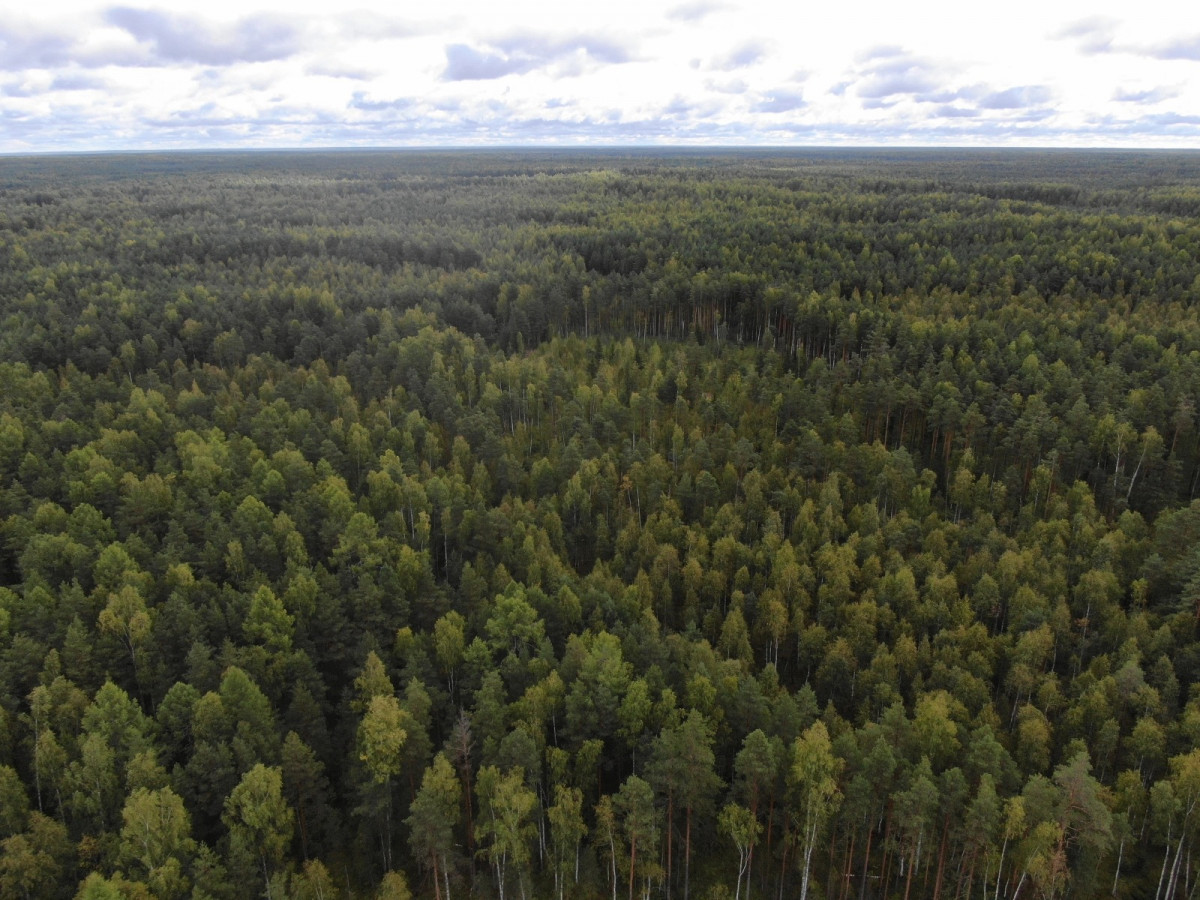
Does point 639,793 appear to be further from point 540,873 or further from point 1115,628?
point 1115,628

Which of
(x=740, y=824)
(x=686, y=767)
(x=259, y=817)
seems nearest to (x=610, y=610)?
(x=686, y=767)

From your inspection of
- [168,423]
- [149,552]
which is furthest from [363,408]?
[149,552]

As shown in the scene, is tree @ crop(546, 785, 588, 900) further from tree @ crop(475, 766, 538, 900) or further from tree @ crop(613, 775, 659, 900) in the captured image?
tree @ crop(613, 775, 659, 900)

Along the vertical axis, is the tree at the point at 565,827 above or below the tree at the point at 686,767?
below

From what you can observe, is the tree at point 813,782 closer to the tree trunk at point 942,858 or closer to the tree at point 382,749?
the tree trunk at point 942,858

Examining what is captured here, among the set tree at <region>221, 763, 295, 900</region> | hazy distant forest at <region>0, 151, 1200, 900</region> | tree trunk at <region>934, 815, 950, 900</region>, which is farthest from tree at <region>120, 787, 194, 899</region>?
tree trunk at <region>934, 815, 950, 900</region>

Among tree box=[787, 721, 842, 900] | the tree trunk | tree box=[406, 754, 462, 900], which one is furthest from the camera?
tree box=[787, 721, 842, 900]

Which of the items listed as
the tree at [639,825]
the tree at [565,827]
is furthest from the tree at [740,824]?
the tree at [565,827]

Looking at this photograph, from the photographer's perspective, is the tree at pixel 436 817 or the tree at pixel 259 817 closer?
the tree at pixel 436 817

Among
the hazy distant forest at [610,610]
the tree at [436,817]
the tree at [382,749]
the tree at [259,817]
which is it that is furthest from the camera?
the tree at [382,749]
